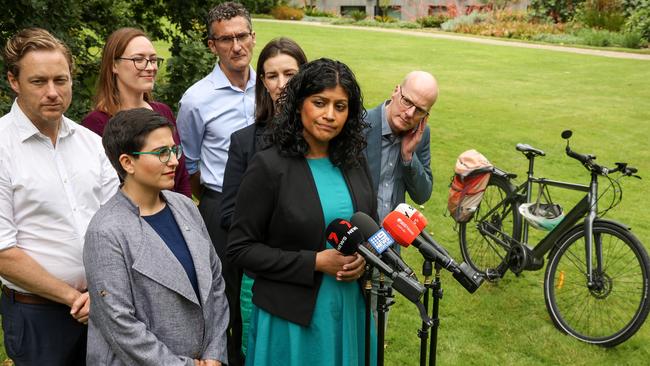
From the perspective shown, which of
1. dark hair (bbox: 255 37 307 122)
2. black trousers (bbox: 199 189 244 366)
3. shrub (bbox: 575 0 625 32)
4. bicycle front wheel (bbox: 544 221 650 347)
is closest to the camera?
dark hair (bbox: 255 37 307 122)

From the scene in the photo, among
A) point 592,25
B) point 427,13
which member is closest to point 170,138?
point 592,25

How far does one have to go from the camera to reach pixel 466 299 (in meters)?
5.93

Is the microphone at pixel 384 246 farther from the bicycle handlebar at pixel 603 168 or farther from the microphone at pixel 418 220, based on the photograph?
the bicycle handlebar at pixel 603 168

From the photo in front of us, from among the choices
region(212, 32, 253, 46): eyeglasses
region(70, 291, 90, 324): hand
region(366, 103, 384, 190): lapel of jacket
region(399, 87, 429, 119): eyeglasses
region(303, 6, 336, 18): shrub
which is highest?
region(212, 32, 253, 46): eyeglasses

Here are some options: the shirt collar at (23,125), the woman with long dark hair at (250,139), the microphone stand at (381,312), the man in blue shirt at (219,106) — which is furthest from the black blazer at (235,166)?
the microphone stand at (381,312)

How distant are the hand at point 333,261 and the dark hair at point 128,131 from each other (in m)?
0.83

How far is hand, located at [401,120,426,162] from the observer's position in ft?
11.9

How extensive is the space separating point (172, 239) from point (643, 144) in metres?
10.3

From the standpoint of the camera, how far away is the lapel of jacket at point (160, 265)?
255cm

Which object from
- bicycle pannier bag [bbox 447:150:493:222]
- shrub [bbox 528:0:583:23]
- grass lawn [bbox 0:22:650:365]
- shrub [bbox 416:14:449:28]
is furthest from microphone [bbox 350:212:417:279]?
shrub [bbox 416:14:449:28]

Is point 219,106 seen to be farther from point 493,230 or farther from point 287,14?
point 287,14

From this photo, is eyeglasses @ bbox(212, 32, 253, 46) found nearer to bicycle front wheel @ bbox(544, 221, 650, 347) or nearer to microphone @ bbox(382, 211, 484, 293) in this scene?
microphone @ bbox(382, 211, 484, 293)

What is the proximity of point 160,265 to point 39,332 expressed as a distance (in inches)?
28.1

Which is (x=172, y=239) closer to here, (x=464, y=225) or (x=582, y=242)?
(x=582, y=242)
